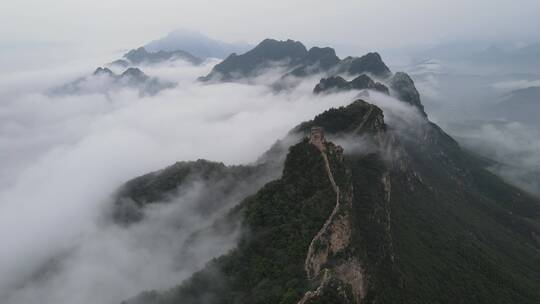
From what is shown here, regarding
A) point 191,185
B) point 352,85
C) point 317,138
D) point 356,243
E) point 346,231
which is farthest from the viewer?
point 352,85

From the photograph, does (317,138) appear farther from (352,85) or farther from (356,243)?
(352,85)

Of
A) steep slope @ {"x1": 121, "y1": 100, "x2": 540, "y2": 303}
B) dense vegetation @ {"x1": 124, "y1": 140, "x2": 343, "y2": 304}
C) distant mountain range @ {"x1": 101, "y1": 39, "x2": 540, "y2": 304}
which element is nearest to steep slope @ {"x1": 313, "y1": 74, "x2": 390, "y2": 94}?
distant mountain range @ {"x1": 101, "y1": 39, "x2": 540, "y2": 304}

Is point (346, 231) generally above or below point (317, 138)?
below

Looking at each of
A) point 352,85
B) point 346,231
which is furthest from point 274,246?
point 352,85

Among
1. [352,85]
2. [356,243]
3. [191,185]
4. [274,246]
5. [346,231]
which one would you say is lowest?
[191,185]

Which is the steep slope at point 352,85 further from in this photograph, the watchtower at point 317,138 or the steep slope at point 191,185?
the watchtower at point 317,138

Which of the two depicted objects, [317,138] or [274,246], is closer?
[274,246]

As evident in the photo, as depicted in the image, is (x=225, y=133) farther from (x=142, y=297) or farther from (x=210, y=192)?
(x=142, y=297)

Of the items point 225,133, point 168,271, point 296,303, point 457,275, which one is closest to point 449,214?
point 457,275

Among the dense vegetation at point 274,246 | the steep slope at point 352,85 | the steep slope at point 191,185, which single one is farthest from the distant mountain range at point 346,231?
the steep slope at point 352,85

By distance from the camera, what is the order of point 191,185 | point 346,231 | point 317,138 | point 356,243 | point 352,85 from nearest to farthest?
point 346,231 < point 356,243 < point 317,138 < point 191,185 < point 352,85
